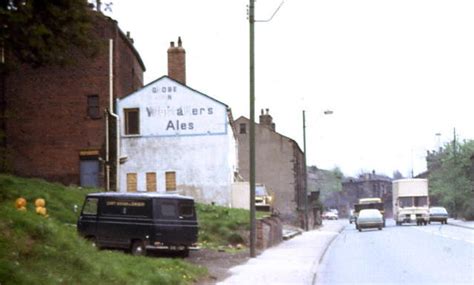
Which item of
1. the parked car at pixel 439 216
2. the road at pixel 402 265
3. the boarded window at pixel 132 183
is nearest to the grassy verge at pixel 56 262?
the road at pixel 402 265

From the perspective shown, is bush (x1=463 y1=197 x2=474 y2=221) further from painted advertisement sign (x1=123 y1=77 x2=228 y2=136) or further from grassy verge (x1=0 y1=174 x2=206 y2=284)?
grassy verge (x1=0 y1=174 x2=206 y2=284)

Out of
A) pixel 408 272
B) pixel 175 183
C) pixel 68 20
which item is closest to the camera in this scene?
pixel 68 20

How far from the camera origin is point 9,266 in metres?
11.0

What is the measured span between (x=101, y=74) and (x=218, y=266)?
22.9 m

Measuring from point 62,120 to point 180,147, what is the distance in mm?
7178

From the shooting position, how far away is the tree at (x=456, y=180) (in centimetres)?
8231

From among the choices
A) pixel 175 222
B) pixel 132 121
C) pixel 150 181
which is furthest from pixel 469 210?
pixel 175 222

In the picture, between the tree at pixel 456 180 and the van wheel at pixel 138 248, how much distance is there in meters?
61.4

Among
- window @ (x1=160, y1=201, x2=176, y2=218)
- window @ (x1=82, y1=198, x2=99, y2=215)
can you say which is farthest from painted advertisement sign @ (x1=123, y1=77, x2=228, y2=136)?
window @ (x1=160, y1=201, x2=176, y2=218)

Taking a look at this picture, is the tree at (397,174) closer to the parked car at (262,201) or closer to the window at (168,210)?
the parked car at (262,201)

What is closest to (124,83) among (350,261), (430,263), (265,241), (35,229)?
(265,241)

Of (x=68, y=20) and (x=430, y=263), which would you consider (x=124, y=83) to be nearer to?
(x=430, y=263)

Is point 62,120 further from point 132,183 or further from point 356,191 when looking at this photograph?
point 356,191

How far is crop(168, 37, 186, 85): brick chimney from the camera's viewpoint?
4862 centimetres
